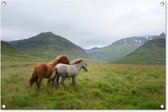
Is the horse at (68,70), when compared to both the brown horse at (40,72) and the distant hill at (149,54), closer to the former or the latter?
the brown horse at (40,72)

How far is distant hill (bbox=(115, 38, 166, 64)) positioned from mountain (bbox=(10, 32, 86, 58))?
65cm

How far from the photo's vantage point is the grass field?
151 inches

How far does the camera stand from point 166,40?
157 inches

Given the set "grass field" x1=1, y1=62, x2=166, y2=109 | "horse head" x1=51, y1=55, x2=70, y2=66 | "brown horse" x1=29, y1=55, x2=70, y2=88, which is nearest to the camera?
"grass field" x1=1, y1=62, x2=166, y2=109

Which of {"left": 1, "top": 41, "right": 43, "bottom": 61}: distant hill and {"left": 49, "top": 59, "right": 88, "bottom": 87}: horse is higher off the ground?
{"left": 1, "top": 41, "right": 43, "bottom": 61}: distant hill

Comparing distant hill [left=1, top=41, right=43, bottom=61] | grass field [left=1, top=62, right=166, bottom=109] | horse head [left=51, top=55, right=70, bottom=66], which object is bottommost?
grass field [left=1, top=62, right=166, bottom=109]

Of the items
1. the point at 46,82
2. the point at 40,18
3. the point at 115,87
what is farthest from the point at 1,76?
the point at 115,87

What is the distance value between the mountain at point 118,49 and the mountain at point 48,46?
195mm

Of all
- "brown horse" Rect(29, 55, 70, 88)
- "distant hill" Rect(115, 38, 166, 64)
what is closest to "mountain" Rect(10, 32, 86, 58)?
"brown horse" Rect(29, 55, 70, 88)

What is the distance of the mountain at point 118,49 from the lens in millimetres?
4109

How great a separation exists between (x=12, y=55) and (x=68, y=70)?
0.75 meters

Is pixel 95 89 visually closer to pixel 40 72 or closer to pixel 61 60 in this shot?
pixel 61 60

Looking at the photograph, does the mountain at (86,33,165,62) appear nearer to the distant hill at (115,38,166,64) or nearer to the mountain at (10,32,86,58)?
the distant hill at (115,38,166,64)

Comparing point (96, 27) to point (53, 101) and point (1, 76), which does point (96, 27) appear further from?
point (1, 76)
